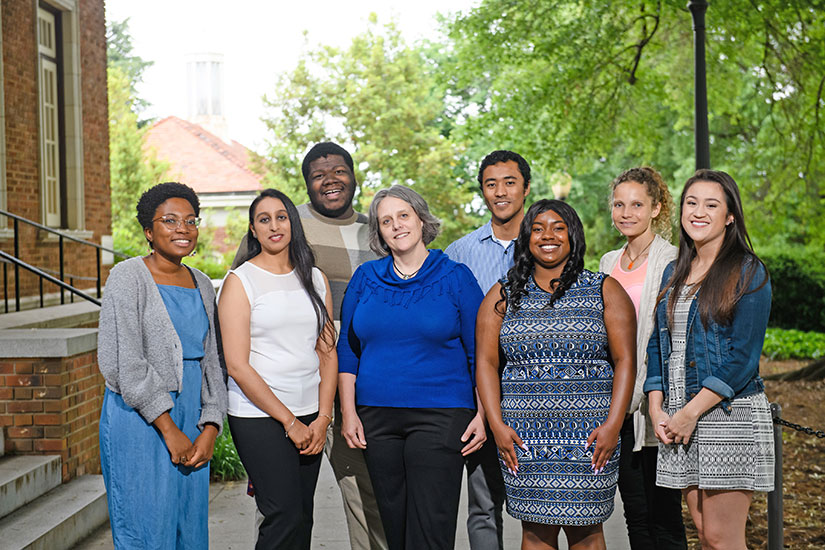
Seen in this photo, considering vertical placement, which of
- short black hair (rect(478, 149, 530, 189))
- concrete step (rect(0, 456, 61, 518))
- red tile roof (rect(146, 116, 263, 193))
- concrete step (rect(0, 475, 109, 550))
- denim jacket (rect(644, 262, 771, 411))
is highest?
red tile roof (rect(146, 116, 263, 193))

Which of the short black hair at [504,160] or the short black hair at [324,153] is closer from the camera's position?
the short black hair at [504,160]

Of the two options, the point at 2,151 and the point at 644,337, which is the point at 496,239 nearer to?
the point at 644,337

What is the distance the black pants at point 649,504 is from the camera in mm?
4133

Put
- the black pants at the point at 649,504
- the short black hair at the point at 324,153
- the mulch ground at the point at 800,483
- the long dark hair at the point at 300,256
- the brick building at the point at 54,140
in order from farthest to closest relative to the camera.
A: the brick building at the point at 54,140, the mulch ground at the point at 800,483, the short black hair at the point at 324,153, the black pants at the point at 649,504, the long dark hair at the point at 300,256

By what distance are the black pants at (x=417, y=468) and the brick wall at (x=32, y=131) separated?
8.96 metres

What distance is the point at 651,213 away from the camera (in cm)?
427

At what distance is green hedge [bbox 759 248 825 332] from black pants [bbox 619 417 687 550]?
18678mm

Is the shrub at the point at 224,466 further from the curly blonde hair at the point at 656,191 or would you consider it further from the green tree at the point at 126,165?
the green tree at the point at 126,165

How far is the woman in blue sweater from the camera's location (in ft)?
12.5

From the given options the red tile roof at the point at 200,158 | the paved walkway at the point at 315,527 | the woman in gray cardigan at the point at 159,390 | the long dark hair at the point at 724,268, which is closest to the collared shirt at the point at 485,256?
the long dark hair at the point at 724,268

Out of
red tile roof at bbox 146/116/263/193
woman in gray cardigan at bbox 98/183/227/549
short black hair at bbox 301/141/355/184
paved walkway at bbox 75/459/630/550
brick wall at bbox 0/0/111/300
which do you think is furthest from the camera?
red tile roof at bbox 146/116/263/193

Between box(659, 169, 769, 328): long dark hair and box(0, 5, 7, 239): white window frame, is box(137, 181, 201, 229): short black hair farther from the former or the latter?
box(0, 5, 7, 239): white window frame

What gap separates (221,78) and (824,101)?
7557cm

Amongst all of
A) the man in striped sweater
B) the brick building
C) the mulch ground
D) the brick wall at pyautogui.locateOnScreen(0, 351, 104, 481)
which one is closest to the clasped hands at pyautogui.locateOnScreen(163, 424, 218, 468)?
the man in striped sweater
